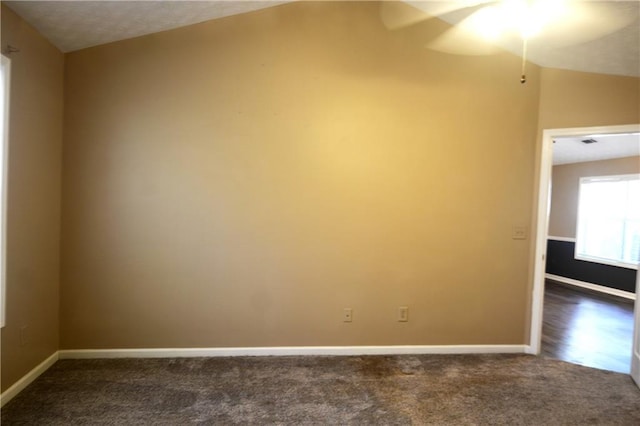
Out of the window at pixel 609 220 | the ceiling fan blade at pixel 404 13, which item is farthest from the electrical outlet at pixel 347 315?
the window at pixel 609 220

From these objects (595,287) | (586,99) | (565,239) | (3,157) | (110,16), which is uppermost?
(110,16)

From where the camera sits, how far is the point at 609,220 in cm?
545

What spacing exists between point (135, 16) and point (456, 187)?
2904 millimetres

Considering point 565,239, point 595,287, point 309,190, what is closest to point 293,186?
point 309,190

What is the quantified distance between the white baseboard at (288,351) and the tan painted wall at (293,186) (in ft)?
0.19

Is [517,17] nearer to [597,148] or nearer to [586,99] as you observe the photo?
[586,99]

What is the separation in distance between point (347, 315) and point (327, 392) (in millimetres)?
697

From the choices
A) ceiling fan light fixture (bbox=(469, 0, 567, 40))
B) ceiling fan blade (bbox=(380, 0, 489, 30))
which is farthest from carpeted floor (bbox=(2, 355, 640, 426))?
ceiling fan blade (bbox=(380, 0, 489, 30))

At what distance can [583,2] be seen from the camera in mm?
2086

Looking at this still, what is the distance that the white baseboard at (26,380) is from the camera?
80.7 inches

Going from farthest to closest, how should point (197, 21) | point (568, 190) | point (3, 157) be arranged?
point (568, 190) → point (197, 21) → point (3, 157)

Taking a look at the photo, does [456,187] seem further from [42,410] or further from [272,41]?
[42,410]

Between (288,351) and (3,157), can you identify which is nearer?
(3,157)

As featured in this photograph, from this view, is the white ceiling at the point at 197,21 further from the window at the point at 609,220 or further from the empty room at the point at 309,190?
the window at the point at 609,220
